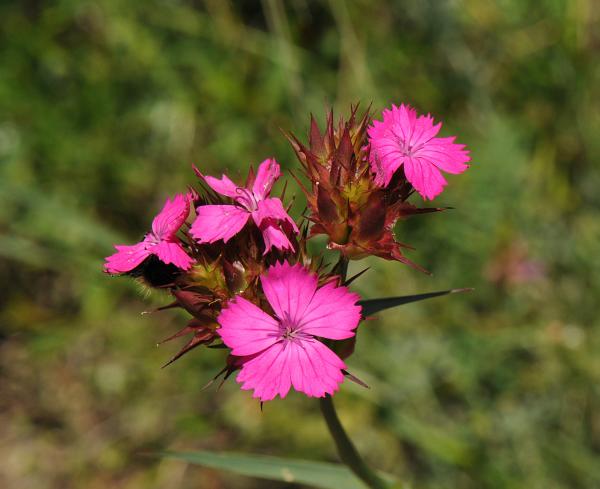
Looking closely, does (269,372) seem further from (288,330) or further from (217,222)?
(217,222)

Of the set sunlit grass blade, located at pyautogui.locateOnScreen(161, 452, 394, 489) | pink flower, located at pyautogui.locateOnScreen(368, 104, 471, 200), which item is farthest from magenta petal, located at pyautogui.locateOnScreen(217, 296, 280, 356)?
sunlit grass blade, located at pyautogui.locateOnScreen(161, 452, 394, 489)

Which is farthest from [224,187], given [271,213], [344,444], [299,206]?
[299,206]

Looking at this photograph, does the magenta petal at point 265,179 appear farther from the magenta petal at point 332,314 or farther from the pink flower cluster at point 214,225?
the magenta petal at point 332,314

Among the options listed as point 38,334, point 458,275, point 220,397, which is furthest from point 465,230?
point 38,334

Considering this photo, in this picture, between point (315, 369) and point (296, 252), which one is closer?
point (315, 369)

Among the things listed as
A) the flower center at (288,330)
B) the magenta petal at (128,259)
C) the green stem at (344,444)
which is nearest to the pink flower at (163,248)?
the magenta petal at (128,259)
